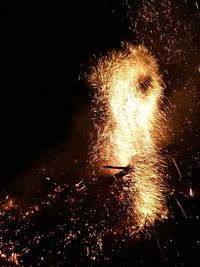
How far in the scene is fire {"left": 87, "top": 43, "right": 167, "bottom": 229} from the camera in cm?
401

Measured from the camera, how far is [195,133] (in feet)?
14.2

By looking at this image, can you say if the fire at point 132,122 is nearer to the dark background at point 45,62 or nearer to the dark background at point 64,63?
the dark background at point 64,63

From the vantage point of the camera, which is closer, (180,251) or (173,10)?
(180,251)

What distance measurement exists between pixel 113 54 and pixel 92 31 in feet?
1.62

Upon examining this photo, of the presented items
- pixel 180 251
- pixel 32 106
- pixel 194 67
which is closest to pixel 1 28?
pixel 32 106

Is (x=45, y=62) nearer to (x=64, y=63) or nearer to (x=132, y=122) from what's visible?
(x=64, y=63)

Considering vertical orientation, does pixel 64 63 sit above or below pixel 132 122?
above

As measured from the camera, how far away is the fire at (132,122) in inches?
158

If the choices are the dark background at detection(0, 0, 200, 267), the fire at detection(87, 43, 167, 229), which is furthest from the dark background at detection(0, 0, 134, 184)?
the fire at detection(87, 43, 167, 229)

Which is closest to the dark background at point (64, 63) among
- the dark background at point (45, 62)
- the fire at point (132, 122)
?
the dark background at point (45, 62)

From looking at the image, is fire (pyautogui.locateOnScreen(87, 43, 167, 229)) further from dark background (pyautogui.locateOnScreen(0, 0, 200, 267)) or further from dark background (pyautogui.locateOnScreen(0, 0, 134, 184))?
dark background (pyautogui.locateOnScreen(0, 0, 134, 184))

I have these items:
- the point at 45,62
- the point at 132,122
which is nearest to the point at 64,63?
the point at 45,62

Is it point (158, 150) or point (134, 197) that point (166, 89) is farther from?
point (134, 197)

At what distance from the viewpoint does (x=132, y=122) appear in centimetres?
484
